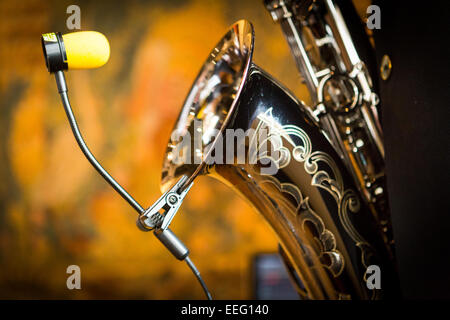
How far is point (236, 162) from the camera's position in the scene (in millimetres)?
917

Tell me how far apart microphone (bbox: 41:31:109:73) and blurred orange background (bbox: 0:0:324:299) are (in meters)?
2.82

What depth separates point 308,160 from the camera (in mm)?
919

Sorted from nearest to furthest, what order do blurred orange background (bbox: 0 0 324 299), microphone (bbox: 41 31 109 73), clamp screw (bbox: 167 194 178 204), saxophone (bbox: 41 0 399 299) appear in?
microphone (bbox: 41 31 109 73)
clamp screw (bbox: 167 194 178 204)
saxophone (bbox: 41 0 399 299)
blurred orange background (bbox: 0 0 324 299)

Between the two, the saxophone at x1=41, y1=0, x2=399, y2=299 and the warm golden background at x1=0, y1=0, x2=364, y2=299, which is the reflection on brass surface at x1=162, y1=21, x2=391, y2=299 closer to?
the saxophone at x1=41, y1=0, x2=399, y2=299

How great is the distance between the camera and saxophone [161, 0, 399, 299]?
898mm

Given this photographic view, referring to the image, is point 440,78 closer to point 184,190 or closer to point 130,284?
point 184,190

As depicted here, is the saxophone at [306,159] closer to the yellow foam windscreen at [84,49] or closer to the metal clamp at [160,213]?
the metal clamp at [160,213]

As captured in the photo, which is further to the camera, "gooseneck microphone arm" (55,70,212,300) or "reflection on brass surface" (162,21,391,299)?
"reflection on brass surface" (162,21,391,299)

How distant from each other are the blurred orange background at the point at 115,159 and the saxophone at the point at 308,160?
243cm

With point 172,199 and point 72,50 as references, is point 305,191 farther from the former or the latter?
point 72,50

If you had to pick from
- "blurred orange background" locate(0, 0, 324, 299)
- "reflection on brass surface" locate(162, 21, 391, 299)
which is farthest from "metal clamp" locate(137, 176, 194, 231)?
"blurred orange background" locate(0, 0, 324, 299)

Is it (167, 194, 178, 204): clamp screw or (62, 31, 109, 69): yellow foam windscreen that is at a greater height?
(62, 31, 109, 69): yellow foam windscreen

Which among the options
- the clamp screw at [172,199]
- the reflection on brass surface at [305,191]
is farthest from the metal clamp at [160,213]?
the reflection on brass surface at [305,191]

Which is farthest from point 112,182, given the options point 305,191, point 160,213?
point 305,191
